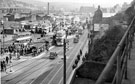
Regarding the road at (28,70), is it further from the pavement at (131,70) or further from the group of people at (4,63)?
the pavement at (131,70)

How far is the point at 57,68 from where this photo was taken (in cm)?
2256

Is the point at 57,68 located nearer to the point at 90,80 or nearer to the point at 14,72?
the point at 14,72

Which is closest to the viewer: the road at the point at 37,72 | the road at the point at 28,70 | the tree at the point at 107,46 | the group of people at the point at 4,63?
the road at the point at 37,72

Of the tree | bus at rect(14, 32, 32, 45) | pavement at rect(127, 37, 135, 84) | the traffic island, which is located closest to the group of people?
the tree

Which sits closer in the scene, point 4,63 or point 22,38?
point 4,63

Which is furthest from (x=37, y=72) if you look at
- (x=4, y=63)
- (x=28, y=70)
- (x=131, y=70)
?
(x=131, y=70)

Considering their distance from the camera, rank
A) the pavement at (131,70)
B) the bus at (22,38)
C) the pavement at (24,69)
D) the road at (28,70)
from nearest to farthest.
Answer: the pavement at (131,70)
the road at (28,70)
the pavement at (24,69)
the bus at (22,38)

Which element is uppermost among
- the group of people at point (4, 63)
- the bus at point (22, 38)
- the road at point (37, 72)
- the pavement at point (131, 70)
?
the pavement at point (131, 70)

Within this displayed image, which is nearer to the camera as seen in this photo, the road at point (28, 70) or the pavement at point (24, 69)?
the road at point (28, 70)

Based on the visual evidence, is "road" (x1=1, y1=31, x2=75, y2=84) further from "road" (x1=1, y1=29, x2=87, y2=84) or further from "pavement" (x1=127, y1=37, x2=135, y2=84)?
"pavement" (x1=127, y1=37, x2=135, y2=84)

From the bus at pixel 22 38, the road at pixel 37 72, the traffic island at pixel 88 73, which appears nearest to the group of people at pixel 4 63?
the road at pixel 37 72

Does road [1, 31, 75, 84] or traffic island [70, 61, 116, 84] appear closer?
traffic island [70, 61, 116, 84]

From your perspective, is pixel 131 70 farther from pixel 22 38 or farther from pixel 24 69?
pixel 22 38

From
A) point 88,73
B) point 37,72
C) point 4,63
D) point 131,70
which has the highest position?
point 131,70
